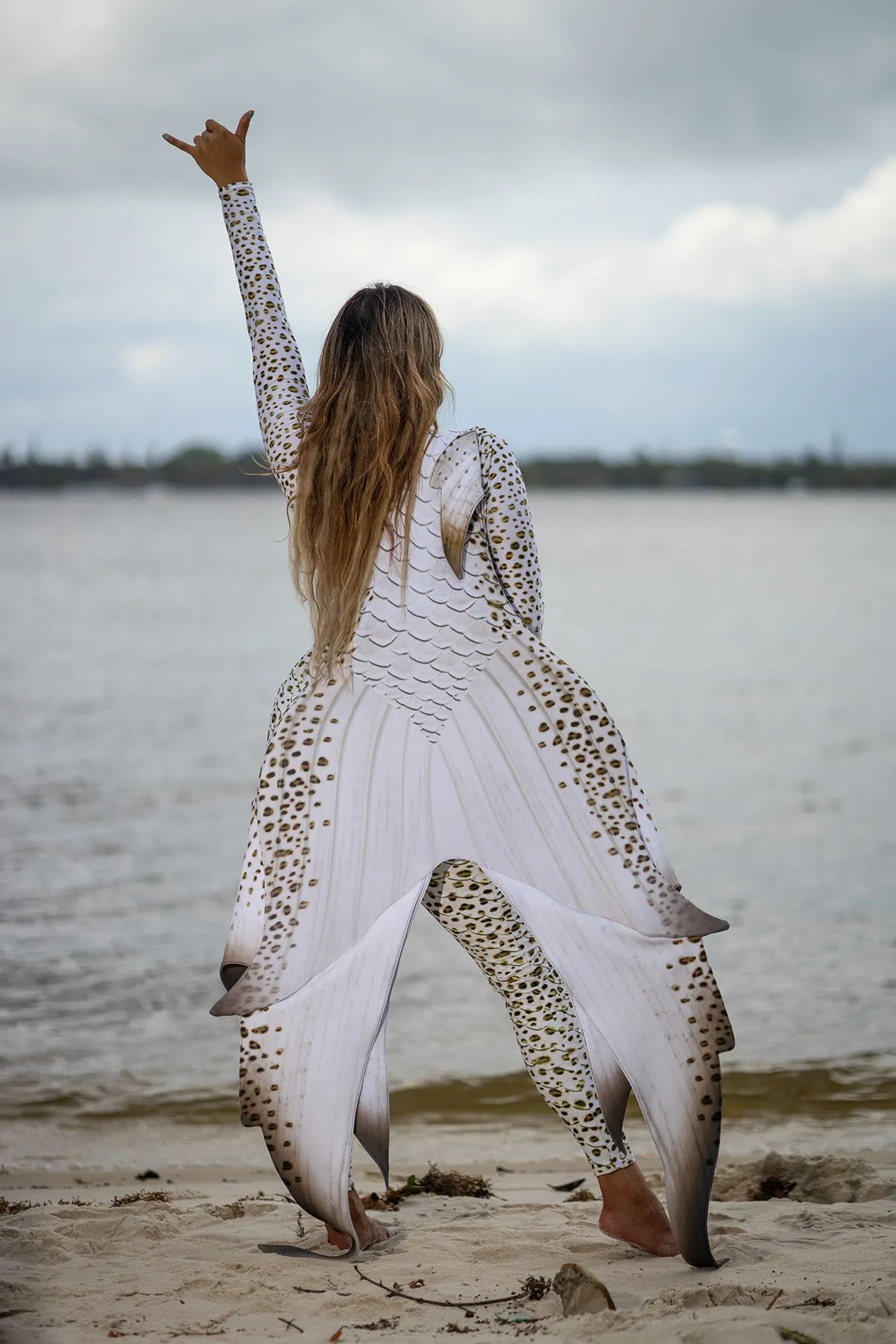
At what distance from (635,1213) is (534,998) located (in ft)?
1.66

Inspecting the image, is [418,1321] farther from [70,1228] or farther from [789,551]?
[789,551]

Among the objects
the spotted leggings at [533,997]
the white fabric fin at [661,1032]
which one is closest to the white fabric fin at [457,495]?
the spotted leggings at [533,997]

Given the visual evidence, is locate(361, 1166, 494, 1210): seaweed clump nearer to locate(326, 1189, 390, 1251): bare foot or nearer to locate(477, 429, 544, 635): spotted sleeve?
locate(326, 1189, 390, 1251): bare foot

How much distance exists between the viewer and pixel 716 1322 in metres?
2.28

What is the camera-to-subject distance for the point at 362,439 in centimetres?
273

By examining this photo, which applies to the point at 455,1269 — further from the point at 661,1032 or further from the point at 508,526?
the point at 508,526

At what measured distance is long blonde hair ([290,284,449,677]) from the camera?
2.72 metres

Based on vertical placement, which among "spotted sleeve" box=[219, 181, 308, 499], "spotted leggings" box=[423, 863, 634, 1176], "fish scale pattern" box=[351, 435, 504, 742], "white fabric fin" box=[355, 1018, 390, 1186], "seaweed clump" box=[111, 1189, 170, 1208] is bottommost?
"seaweed clump" box=[111, 1189, 170, 1208]

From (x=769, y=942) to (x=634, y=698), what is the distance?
11297 millimetres

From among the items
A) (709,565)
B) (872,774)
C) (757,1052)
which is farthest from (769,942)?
(709,565)

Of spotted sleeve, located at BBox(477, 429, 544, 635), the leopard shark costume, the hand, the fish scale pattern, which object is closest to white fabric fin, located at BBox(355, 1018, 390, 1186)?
the leopard shark costume

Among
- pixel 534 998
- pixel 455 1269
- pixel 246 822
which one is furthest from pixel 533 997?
pixel 246 822

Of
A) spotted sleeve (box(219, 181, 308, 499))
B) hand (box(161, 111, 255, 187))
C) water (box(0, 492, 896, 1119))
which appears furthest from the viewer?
water (box(0, 492, 896, 1119))

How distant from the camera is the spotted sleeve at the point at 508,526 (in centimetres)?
277
